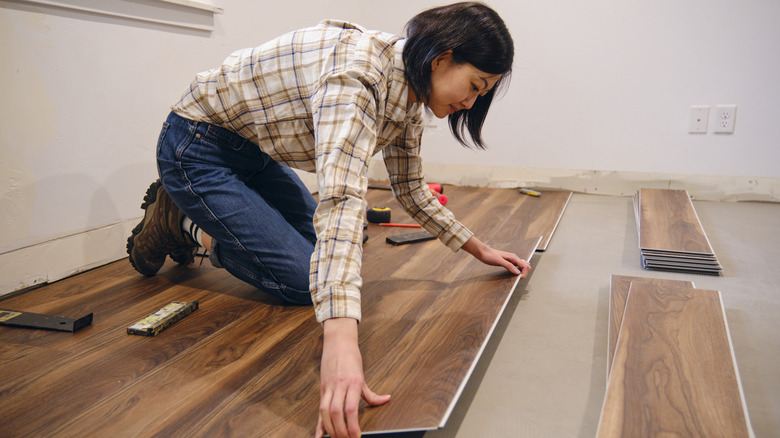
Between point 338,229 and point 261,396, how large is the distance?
0.43 m

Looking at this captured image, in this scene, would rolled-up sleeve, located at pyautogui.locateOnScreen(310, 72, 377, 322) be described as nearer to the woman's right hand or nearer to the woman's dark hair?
the woman's right hand

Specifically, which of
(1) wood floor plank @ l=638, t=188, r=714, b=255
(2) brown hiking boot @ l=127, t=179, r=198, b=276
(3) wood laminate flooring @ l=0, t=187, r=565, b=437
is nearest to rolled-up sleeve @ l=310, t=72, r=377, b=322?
(3) wood laminate flooring @ l=0, t=187, r=565, b=437

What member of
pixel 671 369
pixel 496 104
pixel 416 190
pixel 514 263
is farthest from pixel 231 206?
pixel 496 104

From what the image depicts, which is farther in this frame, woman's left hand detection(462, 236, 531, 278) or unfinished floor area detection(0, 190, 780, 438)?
woman's left hand detection(462, 236, 531, 278)

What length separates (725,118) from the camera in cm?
311

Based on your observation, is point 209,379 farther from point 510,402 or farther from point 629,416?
point 629,416

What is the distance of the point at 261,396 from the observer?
1146mm

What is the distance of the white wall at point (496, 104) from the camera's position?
1.85 m

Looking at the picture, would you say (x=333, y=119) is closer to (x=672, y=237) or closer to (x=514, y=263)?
(x=514, y=263)

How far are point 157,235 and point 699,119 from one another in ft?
9.74

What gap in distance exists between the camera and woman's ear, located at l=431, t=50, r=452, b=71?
116 centimetres

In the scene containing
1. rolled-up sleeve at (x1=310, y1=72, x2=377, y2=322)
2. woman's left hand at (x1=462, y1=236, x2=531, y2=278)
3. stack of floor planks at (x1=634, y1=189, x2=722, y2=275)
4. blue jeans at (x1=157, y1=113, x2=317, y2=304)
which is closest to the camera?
rolled-up sleeve at (x1=310, y1=72, x2=377, y2=322)

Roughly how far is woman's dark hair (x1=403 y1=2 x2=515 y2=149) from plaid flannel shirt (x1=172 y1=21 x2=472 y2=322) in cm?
6

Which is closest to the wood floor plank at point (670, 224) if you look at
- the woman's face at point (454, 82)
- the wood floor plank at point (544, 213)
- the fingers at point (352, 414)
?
the wood floor plank at point (544, 213)
